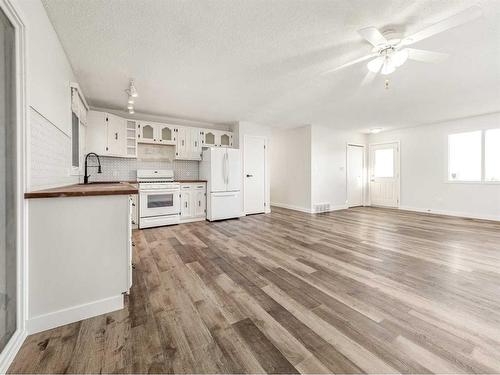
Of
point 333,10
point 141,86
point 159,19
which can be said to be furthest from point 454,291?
point 141,86

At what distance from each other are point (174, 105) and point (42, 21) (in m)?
2.55

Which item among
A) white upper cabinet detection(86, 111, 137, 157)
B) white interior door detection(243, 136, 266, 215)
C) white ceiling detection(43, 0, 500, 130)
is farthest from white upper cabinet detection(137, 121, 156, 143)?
white interior door detection(243, 136, 266, 215)

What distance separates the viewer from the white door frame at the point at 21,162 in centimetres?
133

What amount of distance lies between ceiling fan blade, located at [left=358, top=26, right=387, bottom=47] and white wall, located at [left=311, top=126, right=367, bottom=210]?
13.2ft

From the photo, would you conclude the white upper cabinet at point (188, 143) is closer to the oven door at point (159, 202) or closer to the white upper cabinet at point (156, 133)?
the white upper cabinet at point (156, 133)

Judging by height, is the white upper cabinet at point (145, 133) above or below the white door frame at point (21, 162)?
above

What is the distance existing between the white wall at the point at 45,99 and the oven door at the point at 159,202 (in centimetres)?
175

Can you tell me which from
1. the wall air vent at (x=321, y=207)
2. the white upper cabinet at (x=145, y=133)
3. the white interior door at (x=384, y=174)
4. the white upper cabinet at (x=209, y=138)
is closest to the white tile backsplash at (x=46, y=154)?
the white upper cabinet at (x=145, y=133)

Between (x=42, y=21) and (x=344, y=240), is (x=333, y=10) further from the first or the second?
(x=344, y=240)

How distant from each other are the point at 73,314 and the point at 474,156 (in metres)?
7.94

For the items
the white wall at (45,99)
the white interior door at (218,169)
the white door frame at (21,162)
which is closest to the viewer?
the white door frame at (21,162)

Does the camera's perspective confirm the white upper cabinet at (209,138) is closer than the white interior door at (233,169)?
No

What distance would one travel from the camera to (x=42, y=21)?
5.85 ft

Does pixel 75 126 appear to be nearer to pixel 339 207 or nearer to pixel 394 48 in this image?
pixel 394 48
